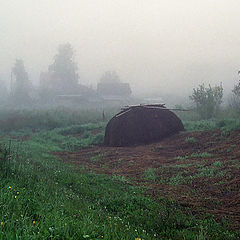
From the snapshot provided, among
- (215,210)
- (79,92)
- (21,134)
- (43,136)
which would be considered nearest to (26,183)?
(215,210)

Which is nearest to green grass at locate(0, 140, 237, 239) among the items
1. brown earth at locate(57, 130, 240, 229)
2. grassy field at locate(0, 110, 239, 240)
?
grassy field at locate(0, 110, 239, 240)

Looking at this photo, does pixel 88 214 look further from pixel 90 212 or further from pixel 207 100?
pixel 207 100

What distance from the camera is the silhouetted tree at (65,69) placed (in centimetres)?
6962

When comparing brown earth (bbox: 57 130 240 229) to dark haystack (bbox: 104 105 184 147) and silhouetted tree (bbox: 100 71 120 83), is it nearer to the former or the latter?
dark haystack (bbox: 104 105 184 147)

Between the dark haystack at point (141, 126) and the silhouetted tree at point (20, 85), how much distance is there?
52.2 m

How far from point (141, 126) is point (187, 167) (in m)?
6.93

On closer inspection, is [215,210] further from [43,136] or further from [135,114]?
[43,136]

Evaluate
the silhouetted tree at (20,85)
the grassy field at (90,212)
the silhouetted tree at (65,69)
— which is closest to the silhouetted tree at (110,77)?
the silhouetted tree at (65,69)

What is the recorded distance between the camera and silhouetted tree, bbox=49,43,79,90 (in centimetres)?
6962

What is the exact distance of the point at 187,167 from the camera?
10031 millimetres

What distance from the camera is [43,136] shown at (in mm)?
21094

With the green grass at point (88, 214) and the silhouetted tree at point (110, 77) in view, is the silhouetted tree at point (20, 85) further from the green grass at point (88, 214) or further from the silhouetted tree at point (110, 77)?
the green grass at point (88, 214)

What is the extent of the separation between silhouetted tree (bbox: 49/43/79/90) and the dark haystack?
5359 centimetres

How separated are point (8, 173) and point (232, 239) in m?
5.11
